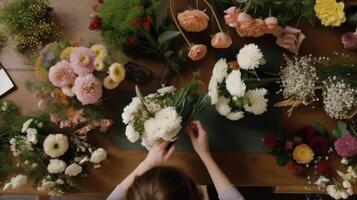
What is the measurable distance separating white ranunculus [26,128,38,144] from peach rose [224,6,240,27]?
737 millimetres

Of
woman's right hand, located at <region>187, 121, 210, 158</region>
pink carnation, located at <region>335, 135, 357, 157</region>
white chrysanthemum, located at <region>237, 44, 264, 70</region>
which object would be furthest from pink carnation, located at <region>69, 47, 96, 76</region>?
pink carnation, located at <region>335, 135, 357, 157</region>

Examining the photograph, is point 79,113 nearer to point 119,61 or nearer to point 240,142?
point 119,61

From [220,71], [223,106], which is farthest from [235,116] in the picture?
[220,71]

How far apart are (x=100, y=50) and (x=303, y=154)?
746mm

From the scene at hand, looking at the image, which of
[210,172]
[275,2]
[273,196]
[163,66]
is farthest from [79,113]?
[273,196]

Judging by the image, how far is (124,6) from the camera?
53.0 inches

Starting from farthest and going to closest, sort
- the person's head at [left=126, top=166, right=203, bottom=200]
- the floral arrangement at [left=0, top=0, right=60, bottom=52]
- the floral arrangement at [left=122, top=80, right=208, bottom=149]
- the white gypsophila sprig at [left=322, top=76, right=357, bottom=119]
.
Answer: the floral arrangement at [left=0, top=0, right=60, bottom=52], the white gypsophila sprig at [left=322, top=76, right=357, bottom=119], the floral arrangement at [left=122, top=80, right=208, bottom=149], the person's head at [left=126, top=166, right=203, bottom=200]

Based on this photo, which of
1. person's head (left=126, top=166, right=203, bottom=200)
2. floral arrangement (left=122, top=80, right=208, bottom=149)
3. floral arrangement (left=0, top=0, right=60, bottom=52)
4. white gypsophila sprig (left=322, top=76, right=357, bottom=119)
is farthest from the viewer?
floral arrangement (left=0, top=0, right=60, bottom=52)

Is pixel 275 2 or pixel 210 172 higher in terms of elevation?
pixel 275 2

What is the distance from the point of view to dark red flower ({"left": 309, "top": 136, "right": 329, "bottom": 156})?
1347mm

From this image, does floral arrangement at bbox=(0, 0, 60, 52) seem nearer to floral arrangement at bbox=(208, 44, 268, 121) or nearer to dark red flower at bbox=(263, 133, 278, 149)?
floral arrangement at bbox=(208, 44, 268, 121)

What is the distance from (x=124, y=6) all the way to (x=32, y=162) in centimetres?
60

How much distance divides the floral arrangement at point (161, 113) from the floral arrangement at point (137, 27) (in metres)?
0.15

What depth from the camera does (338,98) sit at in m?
1.33
